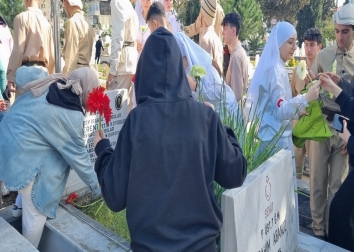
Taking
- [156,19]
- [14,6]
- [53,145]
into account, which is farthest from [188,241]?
[14,6]

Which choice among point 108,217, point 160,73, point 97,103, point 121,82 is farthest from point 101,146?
point 121,82

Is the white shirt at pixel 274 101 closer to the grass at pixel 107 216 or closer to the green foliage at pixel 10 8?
the grass at pixel 107 216

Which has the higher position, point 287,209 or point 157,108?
point 157,108

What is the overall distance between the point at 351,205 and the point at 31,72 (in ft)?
8.41

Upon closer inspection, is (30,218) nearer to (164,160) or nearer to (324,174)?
(164,160)

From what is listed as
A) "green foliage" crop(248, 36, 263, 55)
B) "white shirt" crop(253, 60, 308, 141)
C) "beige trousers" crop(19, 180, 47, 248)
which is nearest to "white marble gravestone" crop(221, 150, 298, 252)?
"white shirt" crop(253, 60, 308, 141)

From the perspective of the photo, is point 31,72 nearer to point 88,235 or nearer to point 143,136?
point 88,235

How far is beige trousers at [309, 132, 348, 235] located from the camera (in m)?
3.58

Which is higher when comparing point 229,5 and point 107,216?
point 229,5

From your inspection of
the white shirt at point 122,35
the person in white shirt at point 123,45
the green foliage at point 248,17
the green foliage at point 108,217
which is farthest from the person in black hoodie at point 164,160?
the green foliage at point 248,17

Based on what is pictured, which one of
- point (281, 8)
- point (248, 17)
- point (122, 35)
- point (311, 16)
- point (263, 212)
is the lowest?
point (263, 212)

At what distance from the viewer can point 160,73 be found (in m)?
1.63

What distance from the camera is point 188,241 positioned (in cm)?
166

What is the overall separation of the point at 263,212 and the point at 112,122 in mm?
1861
